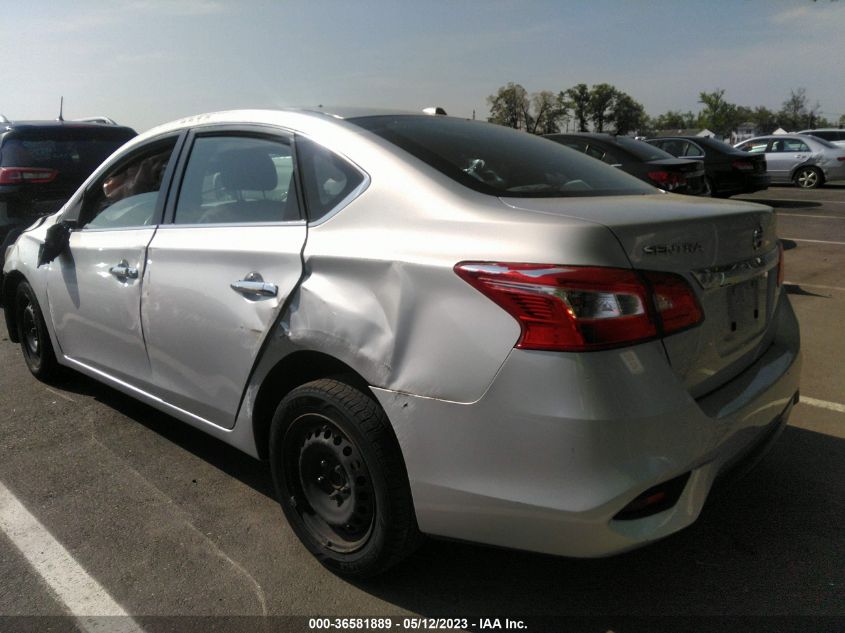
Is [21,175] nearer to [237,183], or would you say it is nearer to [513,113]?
[237,183]

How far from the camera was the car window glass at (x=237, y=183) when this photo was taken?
2.83 meters

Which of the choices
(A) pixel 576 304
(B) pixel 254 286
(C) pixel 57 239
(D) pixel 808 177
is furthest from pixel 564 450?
(D) pixel 808 177

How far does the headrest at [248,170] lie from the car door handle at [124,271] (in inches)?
24.6

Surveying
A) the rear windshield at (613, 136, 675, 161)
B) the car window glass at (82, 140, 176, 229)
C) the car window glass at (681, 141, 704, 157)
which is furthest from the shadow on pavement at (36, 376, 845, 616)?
the car window glass at (681, 141, 704, 157)

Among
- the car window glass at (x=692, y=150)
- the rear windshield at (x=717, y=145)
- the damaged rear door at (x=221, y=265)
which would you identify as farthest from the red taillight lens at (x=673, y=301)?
the car window glass at (x=692, y=150)

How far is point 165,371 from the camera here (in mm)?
3227

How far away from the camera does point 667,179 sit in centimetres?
905

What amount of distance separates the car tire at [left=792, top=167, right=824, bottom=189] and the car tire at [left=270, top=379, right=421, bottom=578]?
20.0 meters

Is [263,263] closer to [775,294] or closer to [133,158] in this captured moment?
[133,158]

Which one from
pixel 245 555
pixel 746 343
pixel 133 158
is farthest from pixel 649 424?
pixel 133 158

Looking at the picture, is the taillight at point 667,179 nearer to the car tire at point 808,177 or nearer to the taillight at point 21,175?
the taillight at point 21,175

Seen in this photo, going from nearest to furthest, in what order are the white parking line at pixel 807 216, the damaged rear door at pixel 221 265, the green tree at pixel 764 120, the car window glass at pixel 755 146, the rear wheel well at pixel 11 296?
the damaged rear door at pixel 221 265 → the rear wheel well at pixel 11 296 → the white parking line at pixel 807 216 → the car window glass at pixel 755 146 → the green tree at pixel 764 120

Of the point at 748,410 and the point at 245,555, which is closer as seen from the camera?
the point at 748,410

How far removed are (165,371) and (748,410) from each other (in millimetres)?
2347
